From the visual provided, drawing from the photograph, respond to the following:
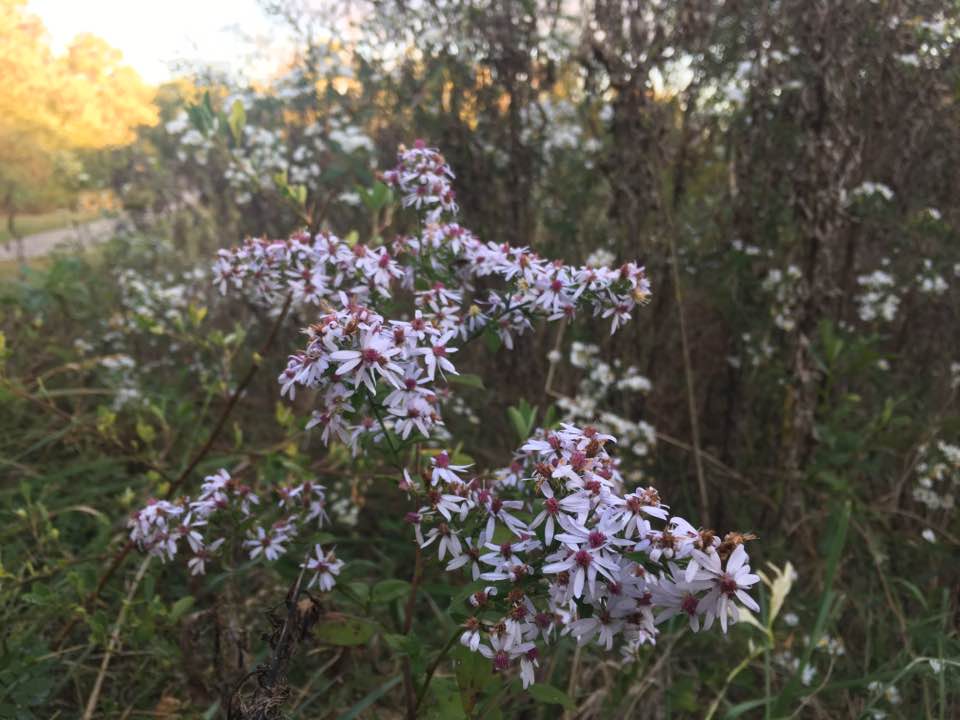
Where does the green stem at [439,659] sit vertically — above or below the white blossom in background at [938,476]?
above

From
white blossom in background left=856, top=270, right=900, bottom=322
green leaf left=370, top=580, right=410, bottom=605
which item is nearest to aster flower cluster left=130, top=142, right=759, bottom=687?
green leaf left=370, top=580, right=410, bottom=605

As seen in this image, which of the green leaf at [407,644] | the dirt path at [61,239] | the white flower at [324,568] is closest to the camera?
the green leaf at [407,644]

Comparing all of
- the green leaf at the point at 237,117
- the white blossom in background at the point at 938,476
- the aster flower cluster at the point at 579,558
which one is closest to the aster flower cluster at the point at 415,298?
the aster flower cluster at the point at 579,558

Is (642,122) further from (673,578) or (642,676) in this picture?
(673,578)

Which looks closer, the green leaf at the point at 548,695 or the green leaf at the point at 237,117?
the green leaf at the point at 548,695

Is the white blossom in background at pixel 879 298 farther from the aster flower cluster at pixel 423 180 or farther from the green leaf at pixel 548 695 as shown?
the green leaf at pixel 548 695

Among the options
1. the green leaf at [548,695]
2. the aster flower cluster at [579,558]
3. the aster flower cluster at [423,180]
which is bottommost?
the green leaf at [548,695]

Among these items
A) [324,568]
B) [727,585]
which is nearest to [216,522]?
[324,568]
